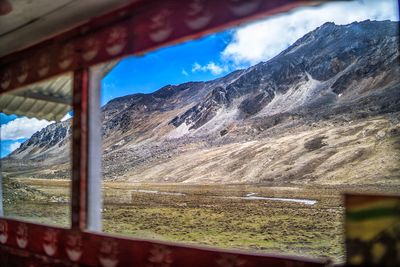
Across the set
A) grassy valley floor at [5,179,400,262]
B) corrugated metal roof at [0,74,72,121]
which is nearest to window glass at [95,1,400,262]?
grassy valley floor at [5,179,400,262]

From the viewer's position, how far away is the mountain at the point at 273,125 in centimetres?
3847

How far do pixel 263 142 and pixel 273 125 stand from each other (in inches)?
185

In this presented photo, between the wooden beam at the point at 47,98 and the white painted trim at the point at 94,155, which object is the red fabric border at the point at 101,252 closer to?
the white painted trim at the point at 94,155

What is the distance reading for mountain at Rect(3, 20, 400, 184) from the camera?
38469 mm

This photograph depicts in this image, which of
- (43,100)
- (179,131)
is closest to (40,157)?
(179,131)

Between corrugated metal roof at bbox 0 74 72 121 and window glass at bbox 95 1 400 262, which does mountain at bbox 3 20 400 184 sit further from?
corrugated metal roof at bbox 0 74 72 121

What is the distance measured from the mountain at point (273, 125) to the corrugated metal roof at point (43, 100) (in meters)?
32.3

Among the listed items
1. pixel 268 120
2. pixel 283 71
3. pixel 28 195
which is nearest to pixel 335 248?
pixel 28 195

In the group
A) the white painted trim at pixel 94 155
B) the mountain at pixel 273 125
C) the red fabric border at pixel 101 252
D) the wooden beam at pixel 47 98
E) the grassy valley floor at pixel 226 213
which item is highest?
the mountain at pixel 273 125

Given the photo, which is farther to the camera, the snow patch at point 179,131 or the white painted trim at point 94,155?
the snow patch at point 179,131

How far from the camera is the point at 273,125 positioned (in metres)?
48.6

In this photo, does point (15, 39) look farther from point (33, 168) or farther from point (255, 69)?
point (255, 69)

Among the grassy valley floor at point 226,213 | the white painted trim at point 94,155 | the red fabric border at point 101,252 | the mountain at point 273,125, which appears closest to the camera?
the red fabric border at point 101,252

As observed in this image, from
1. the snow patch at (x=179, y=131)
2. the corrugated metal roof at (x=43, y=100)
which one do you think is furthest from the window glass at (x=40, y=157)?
the snow patch at (x=179, y=131)
